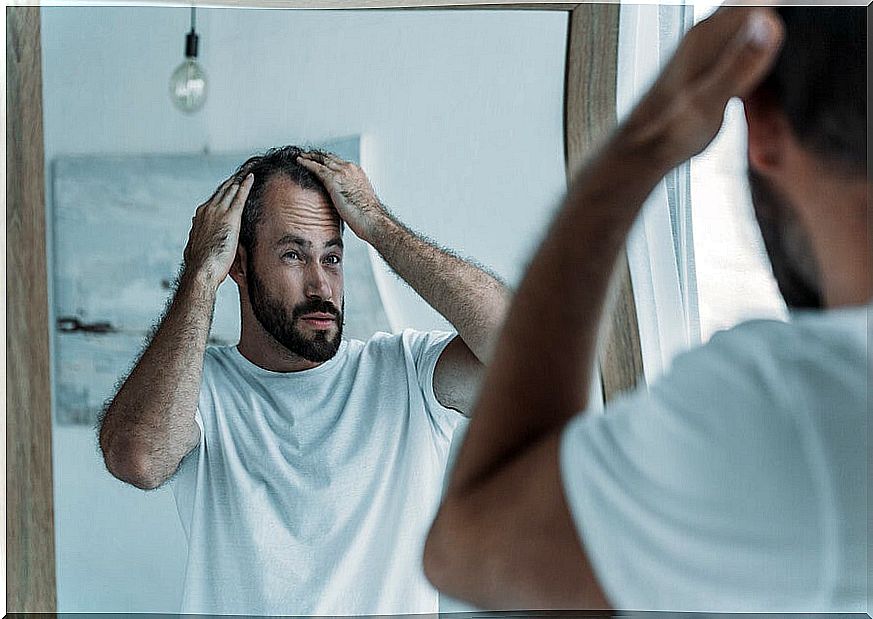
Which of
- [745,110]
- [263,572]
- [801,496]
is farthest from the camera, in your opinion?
[263,572]

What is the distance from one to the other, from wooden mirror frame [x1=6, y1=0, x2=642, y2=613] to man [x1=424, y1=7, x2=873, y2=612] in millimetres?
773

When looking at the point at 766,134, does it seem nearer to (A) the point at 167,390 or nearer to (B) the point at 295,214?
(B) the point at 295,214

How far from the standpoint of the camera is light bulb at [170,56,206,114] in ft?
3.97

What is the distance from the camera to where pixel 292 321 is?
1.21 metres

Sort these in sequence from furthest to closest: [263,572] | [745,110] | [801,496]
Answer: [263,572] → [745,110] → [801,496]

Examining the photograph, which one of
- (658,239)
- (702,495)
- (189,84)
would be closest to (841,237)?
(702,495)

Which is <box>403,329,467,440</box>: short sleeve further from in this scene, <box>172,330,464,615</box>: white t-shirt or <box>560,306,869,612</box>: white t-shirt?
<box>560,306,869,612</box>: white t-shirt

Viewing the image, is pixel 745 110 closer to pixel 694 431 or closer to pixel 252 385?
pixel 694 431

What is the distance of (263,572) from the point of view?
1204 millimetres

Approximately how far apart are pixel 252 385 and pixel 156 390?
4.9 inches

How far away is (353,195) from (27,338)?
19.0 inches

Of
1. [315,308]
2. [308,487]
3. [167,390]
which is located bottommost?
[308,487]

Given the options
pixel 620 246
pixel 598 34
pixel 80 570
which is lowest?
pixel 80 570

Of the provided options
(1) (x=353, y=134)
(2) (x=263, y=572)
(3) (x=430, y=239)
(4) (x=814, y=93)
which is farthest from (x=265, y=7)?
(4) (x=814, y=93)
